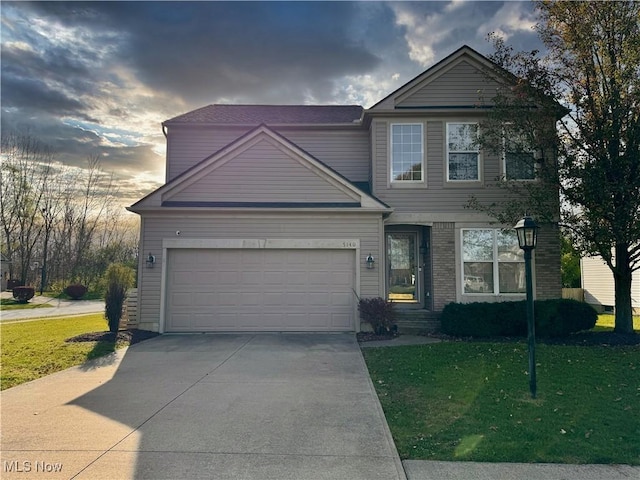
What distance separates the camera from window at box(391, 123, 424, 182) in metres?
12.2

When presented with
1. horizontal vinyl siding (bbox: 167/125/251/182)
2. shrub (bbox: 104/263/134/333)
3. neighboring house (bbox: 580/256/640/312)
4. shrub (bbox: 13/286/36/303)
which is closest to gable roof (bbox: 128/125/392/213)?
shrub (bbox: 104/263/134/333)

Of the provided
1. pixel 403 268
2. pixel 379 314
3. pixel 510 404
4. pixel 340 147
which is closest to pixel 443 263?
pixel 403 268

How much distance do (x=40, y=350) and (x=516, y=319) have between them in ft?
38.5

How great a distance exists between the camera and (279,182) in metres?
11.6

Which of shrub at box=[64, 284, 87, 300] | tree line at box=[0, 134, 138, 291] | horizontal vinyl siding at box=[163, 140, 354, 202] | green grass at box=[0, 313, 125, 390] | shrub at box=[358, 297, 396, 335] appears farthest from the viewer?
tree line at box=[0, 134, 138, 291]

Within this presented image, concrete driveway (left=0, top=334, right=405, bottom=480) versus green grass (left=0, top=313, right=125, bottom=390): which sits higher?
concrete driveway (left=0, top=334, right=405, bottom=480)

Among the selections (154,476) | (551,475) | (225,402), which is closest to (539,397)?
(551,475)

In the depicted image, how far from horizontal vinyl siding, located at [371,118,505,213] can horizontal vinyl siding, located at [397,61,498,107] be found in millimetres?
638

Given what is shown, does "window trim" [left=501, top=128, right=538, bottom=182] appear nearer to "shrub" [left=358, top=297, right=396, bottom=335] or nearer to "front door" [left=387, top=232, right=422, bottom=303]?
"front door" [left=387, top=232, right=422, bottom=303]

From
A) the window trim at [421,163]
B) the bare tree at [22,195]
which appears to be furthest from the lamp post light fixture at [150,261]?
A: the bare tree at [22,195]

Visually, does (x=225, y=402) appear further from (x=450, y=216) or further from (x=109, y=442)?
(x=450, y=216)

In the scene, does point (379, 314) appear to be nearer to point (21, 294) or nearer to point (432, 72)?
point (432, 72)

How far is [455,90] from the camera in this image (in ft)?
40.3

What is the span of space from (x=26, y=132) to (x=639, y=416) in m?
39.3
